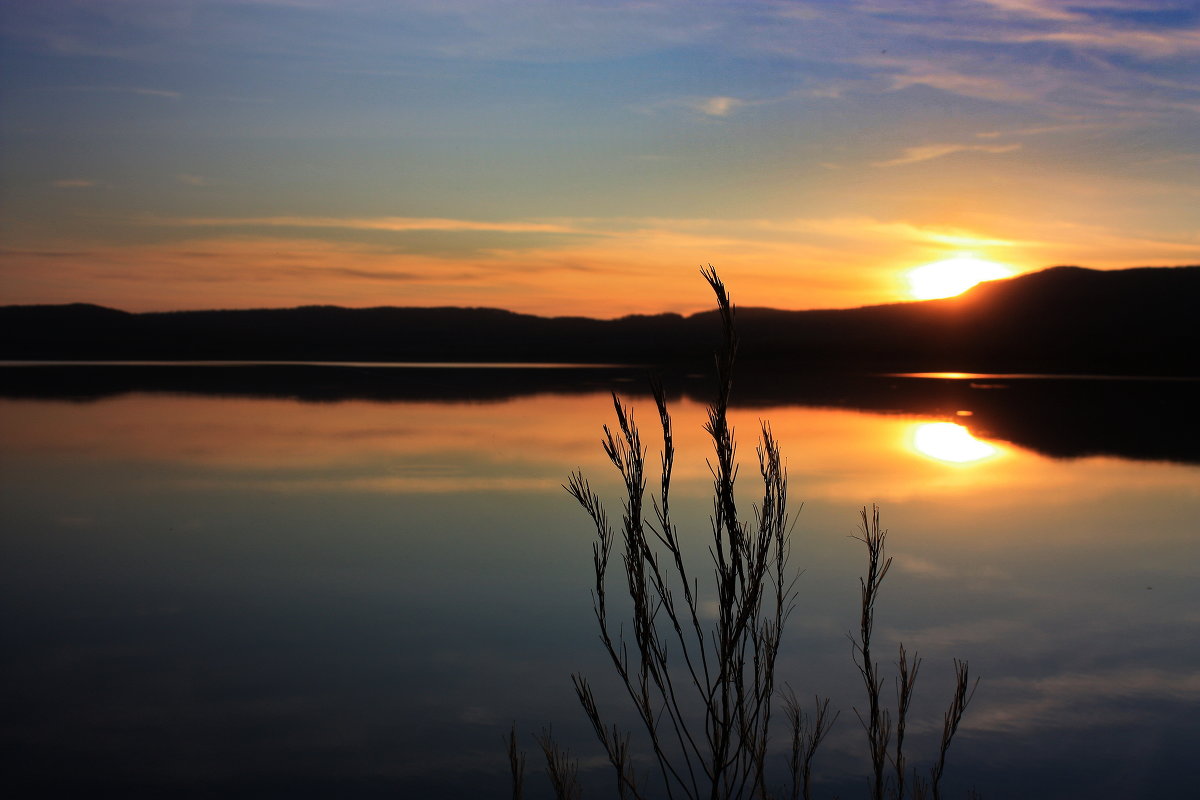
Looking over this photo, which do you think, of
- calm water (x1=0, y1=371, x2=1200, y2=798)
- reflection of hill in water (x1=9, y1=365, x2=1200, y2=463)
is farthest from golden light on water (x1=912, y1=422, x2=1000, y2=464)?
reflection of hill in water (x1=9, y1=365, x2=1200, y2=463)

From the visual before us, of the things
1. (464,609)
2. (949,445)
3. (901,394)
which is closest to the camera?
(464,609)

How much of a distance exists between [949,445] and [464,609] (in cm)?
929

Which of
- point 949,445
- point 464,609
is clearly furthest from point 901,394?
point 464,609

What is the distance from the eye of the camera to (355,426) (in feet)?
51.4

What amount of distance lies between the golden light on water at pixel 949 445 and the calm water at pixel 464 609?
101 mm

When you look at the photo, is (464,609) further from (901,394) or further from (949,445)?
(901,394)

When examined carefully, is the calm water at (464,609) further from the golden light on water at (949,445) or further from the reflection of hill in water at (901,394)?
the reflection of hill in water at (901,394)

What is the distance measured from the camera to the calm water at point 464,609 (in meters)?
4.09

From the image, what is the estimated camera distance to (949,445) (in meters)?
13.6

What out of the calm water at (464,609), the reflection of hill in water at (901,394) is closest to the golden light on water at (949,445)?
the calm water at (464,609)

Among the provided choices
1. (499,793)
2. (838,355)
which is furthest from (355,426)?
(838,355)

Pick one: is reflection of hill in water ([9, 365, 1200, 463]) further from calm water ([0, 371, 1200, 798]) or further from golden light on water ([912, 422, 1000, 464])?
calm water ([0, 371, 1200, 798])

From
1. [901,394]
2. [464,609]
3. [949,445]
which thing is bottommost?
[464,609]

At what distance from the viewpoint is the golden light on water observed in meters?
12.5
